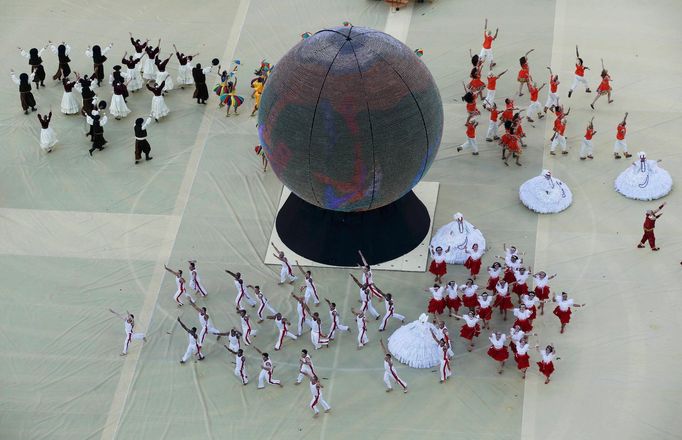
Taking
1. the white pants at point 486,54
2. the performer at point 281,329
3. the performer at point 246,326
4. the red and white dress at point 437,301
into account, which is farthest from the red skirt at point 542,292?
the white pants at point 486,54

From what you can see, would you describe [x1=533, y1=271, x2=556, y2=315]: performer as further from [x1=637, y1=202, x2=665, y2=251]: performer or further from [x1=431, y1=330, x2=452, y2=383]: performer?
[x1=637, y1=202, x2=665, y2=251]: performer

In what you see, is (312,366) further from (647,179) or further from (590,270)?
(647,179)

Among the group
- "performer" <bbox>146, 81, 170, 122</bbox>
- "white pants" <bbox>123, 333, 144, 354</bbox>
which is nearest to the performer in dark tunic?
"performer" <bbox>146, 81, 170, 122</bbox>

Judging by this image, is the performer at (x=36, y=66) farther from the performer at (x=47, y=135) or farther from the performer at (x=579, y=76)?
the performer at (x=579, y=76)

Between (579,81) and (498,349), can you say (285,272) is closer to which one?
(498,349)

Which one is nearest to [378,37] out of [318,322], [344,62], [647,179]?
[344,62]

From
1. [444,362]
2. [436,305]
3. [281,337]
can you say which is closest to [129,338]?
[281,337]
